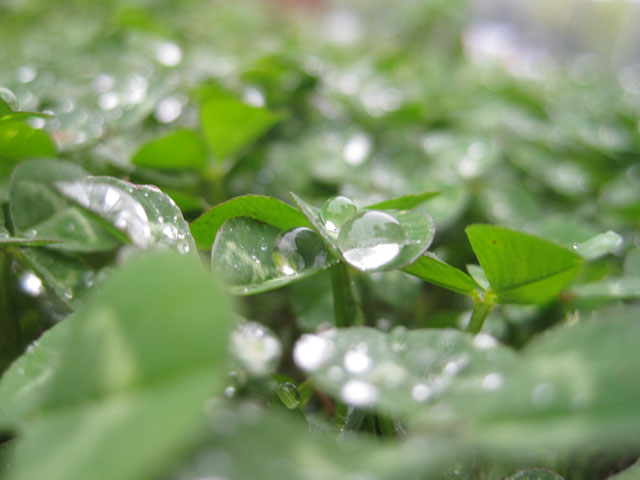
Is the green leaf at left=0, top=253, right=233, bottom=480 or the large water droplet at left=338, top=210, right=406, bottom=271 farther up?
the green leaf at left=0, top=253, right=233, bottom=480

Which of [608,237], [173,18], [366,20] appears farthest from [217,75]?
[366,20]

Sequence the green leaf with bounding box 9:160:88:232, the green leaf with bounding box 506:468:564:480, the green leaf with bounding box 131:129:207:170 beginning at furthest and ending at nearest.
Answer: the green leaf with bounding box 131:129:207:170, the green leaf with bounding box 9:160:88:232, the green leaf with bounding box 506:468:564:480

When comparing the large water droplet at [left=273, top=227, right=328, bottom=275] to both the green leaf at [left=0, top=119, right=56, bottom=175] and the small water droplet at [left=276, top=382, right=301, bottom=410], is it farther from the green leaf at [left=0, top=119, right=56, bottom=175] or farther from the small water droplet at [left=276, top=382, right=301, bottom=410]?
the green leaf at [left=0, top=119, right=56, bottom=175]

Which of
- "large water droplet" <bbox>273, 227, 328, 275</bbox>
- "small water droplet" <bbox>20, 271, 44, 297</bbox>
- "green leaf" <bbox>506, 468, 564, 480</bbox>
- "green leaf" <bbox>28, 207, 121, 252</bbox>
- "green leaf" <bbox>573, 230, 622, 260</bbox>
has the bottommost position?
"small water droplet" <bbox>20, 271, 44, 297</bbox>

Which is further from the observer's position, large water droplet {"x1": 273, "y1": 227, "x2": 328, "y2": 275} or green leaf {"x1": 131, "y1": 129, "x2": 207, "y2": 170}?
green leaf {"x1": 131, "y1": 129, "x2": 207, "y2": 170}

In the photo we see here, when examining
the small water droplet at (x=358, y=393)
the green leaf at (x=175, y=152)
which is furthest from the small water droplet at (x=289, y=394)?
the green leaf at (x=175, y=152)

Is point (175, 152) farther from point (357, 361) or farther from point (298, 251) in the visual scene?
point (357, 361)

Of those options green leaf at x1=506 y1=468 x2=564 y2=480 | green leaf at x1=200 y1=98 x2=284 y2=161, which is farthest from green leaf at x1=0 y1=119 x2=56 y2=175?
green leaf at x1=506 y1=468 x2=564 y2=480
